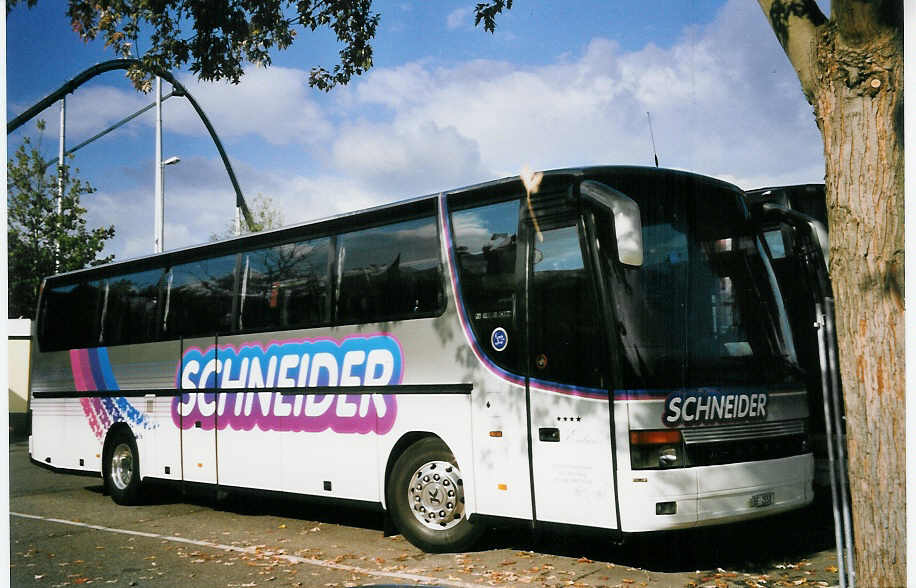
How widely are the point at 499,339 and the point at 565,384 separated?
2.63ft

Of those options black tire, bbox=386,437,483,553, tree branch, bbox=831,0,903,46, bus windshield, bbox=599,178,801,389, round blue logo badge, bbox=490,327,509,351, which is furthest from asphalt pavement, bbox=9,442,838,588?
tree branch, bbox=831,0,903,46

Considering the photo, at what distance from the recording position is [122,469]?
1271 centimetres

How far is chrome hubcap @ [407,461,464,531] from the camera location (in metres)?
8.28

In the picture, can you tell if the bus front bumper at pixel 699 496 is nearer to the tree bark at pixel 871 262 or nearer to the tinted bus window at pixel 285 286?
the tree bark at pixel 871 262

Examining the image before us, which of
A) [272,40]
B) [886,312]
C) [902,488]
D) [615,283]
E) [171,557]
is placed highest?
[272,40]

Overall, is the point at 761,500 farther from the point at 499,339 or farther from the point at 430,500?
the point at 430,500

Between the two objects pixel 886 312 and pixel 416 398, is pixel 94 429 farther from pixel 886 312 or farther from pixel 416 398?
pixel 886 312

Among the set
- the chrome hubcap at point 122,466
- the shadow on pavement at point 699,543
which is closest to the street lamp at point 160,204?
the chrome hubcap at point 122,466

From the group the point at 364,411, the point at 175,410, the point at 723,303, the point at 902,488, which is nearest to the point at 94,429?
the point at 175,410

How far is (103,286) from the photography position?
42.8 ft

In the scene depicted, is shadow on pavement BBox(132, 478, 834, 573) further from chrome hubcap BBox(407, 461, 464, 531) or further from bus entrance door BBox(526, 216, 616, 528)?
chrome hubcap BBox(407, 461, 464, 531)

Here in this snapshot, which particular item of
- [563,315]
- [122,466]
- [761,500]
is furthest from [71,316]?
[761,500]

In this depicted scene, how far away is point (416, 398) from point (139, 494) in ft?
18.7

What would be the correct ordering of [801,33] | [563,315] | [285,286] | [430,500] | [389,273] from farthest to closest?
[285,286]
[389,273]
[430,500]
[563,315]
[801,33]
